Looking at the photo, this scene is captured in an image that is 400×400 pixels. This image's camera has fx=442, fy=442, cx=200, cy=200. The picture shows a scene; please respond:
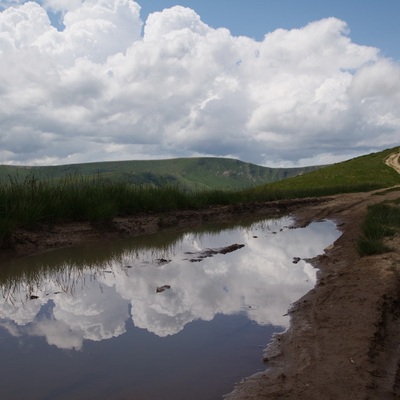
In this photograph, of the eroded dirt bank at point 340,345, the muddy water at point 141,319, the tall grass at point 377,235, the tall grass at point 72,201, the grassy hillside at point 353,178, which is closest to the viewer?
the eroded dirt bank at point 340,345

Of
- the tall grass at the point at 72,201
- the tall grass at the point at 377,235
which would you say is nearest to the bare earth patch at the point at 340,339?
the tall grass at the point at 377,235

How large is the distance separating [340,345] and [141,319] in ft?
6.52

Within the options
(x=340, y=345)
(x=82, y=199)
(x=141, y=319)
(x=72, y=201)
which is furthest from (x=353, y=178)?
(x=340, y=345)

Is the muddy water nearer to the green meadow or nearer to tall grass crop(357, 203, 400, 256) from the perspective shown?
tall grass crop(357, 203, 400, 256)

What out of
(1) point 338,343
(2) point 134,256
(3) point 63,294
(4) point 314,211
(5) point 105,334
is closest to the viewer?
(1) point 338,343

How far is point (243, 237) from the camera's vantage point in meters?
11.0

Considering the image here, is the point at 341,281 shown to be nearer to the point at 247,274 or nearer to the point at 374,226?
the point at 247,274

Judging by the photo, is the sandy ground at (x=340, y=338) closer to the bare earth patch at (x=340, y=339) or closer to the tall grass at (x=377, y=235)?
the bare earth patch at (x=340, y=339)

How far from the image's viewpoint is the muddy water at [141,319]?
322 centimetres

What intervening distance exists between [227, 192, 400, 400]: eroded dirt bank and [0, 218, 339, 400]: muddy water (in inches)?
8.0

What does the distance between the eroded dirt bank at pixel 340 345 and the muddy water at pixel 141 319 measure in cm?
20

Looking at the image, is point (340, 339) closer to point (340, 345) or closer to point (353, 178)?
point (340, 345)

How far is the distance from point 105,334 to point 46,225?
236 inches

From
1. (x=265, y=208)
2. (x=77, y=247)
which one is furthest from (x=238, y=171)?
Result: (x=77, y=247)
